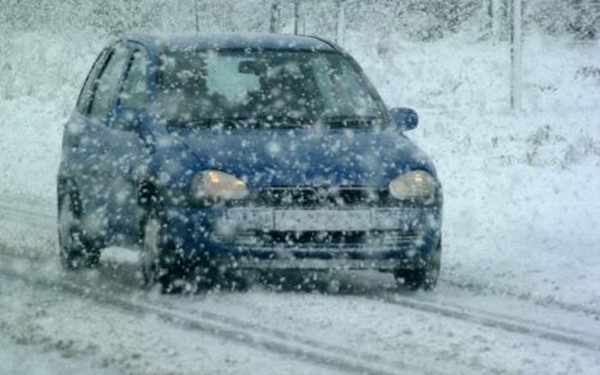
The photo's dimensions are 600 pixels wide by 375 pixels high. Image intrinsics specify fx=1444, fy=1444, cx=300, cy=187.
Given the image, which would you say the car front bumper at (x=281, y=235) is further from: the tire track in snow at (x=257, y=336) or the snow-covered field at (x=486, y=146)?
the tire track in snow at (x=257, y=336)

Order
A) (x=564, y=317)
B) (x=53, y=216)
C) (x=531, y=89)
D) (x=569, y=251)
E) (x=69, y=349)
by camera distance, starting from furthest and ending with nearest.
→ 1. (x=531, y=89)
2. (x=53, y=216)
3. (x=569, y=251)
4. (x=564, y=317)
5. (x=69, y=349)

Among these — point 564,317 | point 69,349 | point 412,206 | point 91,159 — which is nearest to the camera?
point 69,349

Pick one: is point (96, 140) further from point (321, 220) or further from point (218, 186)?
point (321, 220)

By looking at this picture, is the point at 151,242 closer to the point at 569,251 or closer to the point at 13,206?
the point at 569,251

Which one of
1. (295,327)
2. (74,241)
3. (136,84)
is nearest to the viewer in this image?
(295,327)

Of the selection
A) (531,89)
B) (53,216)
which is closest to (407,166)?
(53,216)

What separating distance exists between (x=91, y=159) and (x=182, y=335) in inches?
120

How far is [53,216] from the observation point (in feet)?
44.8

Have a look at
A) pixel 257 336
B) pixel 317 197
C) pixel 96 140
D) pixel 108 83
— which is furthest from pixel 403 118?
pixel 257 336

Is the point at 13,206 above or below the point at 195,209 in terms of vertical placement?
below

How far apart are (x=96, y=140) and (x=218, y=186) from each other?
5.89 feet

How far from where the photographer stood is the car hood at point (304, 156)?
8766 mm

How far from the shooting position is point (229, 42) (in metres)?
10.2

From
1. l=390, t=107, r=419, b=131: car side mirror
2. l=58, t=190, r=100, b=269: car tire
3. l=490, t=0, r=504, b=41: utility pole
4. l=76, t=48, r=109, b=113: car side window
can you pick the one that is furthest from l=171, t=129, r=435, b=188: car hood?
l=490, t=0, r=504, b=41: utility pole
